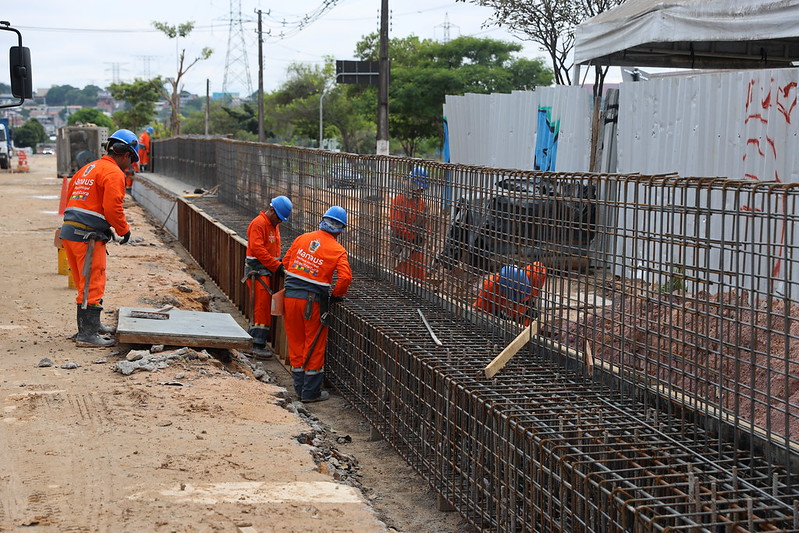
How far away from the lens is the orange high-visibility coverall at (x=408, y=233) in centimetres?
911

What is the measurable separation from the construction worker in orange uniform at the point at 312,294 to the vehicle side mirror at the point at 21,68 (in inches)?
165

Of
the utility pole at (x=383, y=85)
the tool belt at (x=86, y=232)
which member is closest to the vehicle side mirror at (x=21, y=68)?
the tool belt at (x=86, y=232)

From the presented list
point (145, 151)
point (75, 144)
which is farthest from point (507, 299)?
point (75, 144)

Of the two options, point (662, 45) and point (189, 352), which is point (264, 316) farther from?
point (662, 45)

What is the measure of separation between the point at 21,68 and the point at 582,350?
25.9 ft

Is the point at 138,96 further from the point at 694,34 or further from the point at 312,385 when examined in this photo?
the point at 312,385

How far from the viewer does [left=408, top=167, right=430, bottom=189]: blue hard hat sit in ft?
29.2

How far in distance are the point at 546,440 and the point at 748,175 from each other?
255 inches

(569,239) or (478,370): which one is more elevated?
A: (569,239)

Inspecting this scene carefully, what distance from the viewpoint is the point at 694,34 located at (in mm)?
11844

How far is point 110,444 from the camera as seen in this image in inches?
247

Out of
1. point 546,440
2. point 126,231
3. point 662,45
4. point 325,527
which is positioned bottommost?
point 325,527

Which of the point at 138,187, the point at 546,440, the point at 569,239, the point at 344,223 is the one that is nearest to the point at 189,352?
the point at 344,223

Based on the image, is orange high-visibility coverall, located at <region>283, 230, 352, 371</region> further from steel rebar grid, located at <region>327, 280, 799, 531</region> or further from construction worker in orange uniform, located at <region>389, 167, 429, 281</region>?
steel rebar grid, located at <region>327, 280, 799, 531</region>
